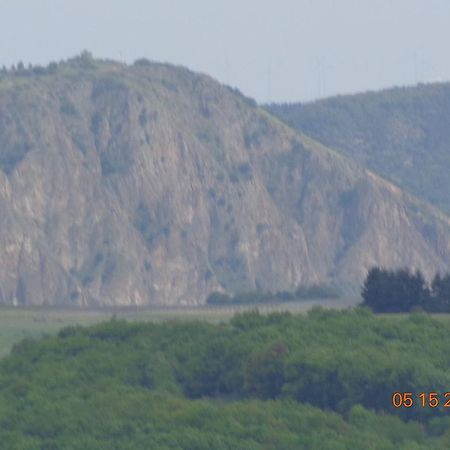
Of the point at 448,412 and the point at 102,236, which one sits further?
the point at 102,236

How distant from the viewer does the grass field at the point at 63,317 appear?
67.4 m

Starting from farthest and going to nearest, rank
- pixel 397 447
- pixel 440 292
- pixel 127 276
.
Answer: pixel 127 276
pixel 440 292
pixel 397 447

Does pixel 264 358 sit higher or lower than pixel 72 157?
lower

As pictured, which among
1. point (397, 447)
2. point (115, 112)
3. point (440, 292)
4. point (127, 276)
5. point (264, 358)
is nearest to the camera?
point (397, 447)

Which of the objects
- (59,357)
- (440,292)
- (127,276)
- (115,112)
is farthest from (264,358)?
(115,112)

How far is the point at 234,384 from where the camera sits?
186ft

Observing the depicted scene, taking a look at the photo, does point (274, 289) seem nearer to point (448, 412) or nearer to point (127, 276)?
point (127, 276)

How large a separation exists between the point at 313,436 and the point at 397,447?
1.80 m

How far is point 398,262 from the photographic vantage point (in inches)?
5492
